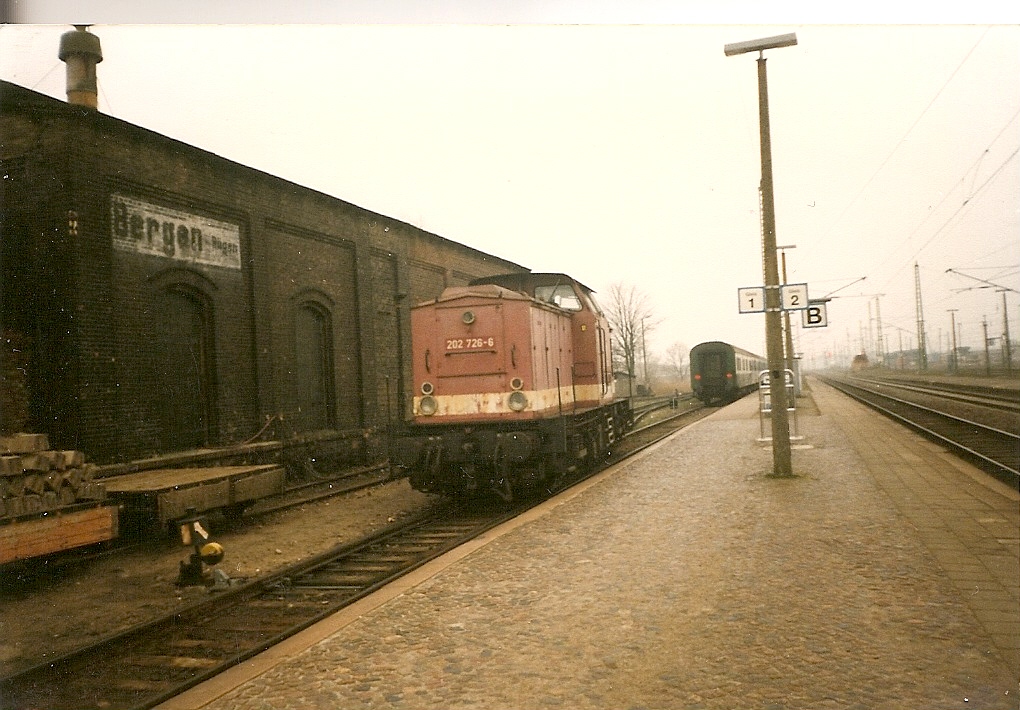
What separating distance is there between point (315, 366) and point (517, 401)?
194 inches

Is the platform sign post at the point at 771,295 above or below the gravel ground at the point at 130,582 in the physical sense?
above

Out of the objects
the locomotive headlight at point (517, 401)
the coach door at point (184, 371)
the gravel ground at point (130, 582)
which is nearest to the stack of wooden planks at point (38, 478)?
the gravel ground at point (130, 582)

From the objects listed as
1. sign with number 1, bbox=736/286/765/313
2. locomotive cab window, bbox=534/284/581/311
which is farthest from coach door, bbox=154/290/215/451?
sign with number 1, bbox=736/286/765/313

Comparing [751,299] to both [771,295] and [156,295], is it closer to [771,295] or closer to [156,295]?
[771,295]

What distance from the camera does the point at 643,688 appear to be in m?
3.66

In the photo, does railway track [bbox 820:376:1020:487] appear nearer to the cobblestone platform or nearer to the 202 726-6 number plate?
the cobblestone platform

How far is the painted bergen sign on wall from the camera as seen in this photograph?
8406 millimetres

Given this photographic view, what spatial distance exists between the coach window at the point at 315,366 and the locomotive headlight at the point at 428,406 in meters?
3.22

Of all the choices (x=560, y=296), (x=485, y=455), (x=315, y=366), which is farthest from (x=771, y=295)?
(x=315, y=366)

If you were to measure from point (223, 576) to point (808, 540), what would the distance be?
211 inches

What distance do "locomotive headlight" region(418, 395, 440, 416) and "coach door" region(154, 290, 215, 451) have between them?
304cm

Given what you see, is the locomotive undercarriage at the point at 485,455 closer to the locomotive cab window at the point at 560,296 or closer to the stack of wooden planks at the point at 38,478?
the locomotive cab window at the point at 560,296

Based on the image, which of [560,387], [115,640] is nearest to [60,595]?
[115,640]

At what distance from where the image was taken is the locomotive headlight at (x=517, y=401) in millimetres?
8859
